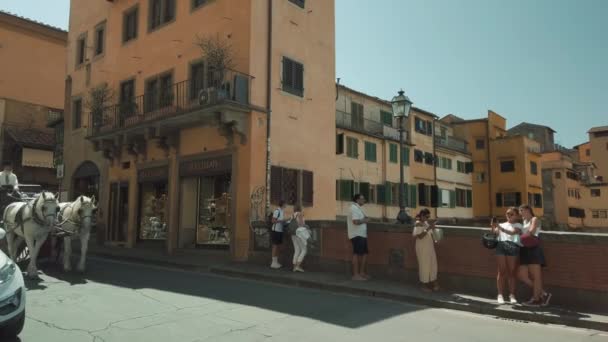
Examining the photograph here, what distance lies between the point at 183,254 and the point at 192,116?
5.03 m

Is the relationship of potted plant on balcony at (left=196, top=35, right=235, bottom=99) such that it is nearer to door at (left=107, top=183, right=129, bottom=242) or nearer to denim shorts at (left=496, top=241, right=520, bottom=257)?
door at (left=107, top=183, right=129, bottom=242)

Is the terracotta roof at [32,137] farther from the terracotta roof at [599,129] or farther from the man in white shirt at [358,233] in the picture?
the terracotta roof at [599,129]

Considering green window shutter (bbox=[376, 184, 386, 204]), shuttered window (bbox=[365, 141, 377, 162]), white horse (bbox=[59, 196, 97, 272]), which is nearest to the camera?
white horse (bbox=[59, 196, 97, 272])

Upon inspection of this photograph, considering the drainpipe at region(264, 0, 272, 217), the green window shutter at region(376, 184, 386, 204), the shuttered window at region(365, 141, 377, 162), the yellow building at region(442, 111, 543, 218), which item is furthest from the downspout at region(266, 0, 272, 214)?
the yellow building at region(442, 111, 543, 218)

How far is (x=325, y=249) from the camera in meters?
12.5

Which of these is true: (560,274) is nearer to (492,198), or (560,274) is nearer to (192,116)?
(192,116)

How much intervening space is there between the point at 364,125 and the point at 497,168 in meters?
23.1

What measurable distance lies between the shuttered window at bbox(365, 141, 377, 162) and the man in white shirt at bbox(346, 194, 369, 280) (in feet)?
72.1

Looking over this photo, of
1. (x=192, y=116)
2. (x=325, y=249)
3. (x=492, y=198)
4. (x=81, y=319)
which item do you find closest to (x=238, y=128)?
(x=192, y=116)

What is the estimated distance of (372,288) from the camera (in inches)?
390

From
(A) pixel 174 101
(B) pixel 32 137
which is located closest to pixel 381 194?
(A) pixel 174 101

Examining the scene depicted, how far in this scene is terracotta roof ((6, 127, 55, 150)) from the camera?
30.3m

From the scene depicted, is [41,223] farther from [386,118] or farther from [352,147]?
[386,118]

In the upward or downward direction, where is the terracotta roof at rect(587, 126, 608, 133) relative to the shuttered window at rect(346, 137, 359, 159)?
upward
